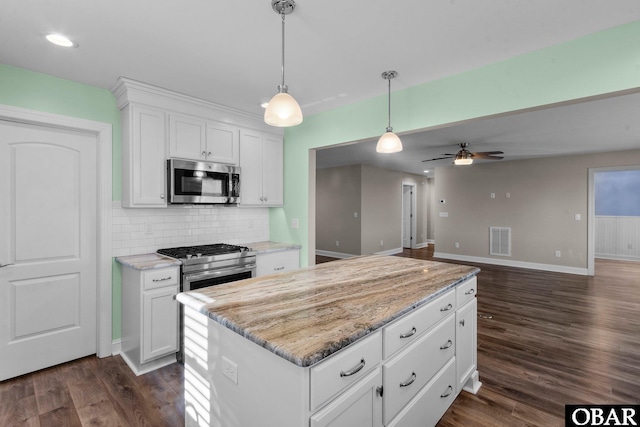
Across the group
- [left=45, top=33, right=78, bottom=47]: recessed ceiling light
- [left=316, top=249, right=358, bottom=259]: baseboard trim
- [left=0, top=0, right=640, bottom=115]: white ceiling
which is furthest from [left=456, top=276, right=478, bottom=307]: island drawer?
[left=316, top=249, right=358, bottom=259]: baseboard trim

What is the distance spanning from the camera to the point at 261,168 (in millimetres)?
3779

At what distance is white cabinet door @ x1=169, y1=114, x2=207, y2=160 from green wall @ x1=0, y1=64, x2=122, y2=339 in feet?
1.70

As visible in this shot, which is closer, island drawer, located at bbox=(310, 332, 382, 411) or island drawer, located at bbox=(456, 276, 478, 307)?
island drawer, located at bbox=(310, 332, 382, 411)

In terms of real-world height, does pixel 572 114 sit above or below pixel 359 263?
above

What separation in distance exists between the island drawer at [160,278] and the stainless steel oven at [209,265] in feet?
0.22

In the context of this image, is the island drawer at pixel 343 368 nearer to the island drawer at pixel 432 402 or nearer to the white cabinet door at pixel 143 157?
the island drawer at pixel 432 402

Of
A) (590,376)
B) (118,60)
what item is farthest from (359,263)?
(118,60)

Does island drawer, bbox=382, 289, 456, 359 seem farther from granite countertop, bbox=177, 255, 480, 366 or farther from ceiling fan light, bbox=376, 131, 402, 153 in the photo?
ceiling fan light, bbox=376, 131, 402, 153

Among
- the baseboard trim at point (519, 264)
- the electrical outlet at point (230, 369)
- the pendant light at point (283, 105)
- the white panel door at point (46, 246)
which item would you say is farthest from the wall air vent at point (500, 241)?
the white panel door at point (46, 246)

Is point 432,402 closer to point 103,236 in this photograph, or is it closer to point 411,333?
point 411,333

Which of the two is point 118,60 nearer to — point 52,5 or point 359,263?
point 52,5

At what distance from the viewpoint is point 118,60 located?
2.33 m

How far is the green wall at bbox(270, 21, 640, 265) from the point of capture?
1.94 m

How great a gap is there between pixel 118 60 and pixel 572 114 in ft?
15.8
